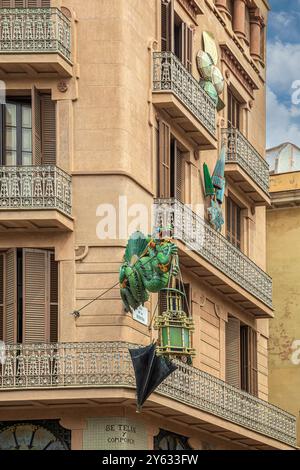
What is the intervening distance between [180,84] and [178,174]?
292cm

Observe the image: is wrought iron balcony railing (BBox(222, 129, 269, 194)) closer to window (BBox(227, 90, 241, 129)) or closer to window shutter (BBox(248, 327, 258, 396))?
window (BBox(227, 90, 241, 129))

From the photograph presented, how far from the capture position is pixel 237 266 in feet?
149

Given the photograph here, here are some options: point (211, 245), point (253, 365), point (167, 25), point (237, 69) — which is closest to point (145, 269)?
point (211, 245)

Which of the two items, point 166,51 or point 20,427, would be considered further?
point 166,51

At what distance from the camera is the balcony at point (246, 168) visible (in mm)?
46406

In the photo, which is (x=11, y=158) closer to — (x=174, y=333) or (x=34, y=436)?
(x=174, y=333)

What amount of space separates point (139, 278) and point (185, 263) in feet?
15.4

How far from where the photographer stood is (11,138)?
127 feet

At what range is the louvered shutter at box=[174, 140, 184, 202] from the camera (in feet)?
139

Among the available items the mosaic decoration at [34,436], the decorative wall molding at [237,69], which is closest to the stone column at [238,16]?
the decorative wall molding at [237,69]

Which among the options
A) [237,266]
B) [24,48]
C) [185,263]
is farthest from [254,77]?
[24,48]

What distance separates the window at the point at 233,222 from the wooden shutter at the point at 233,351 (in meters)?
2.37

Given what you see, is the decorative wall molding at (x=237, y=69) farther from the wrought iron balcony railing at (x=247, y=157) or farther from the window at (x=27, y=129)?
the window at (x=27, y=129)
